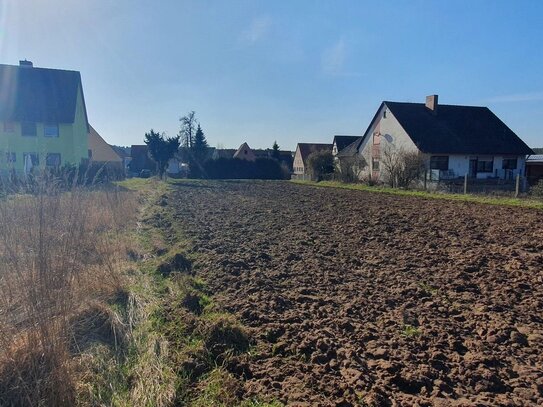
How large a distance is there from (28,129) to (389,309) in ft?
110

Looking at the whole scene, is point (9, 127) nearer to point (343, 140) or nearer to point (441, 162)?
point (441, 162)

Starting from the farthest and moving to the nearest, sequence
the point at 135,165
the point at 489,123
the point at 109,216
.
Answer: the point at 135,165, the point at 489,123, the point at 109,216

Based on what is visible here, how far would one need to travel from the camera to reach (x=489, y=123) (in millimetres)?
33656

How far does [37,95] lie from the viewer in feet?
106

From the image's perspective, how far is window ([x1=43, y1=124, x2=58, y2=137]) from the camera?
31406mm

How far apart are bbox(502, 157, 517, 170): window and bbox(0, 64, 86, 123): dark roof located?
34.6m

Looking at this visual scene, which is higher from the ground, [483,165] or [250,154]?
[250,154]

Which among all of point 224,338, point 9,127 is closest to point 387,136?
point 9,127

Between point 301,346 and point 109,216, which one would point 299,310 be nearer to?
point 301,346

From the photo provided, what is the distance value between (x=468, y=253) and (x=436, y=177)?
22.3 meters

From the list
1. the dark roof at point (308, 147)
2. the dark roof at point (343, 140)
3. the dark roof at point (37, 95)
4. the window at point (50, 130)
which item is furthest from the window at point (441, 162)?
the dark roof at point (308, 147)

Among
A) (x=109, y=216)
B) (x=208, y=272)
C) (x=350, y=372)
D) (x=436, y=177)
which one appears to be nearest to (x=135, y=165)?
(x=436, y=177)

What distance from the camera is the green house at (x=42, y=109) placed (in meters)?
30.3

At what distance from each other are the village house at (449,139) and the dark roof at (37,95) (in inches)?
982
